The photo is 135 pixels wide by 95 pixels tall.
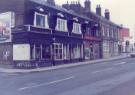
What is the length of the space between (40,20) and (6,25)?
436 centimetres

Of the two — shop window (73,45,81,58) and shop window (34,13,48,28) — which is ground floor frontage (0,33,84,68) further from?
shop window (73,45,81,58)

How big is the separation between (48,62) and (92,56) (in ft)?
59.4

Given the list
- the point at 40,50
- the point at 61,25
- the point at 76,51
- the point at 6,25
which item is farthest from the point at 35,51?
the point at 76,51

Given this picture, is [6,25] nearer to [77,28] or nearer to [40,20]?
[40,20]

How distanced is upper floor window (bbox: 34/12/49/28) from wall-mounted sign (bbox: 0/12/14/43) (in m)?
2.99

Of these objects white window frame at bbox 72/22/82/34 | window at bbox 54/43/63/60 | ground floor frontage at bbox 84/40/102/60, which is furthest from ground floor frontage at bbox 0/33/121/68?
ground floor frontage at bbox 84/40/102/60

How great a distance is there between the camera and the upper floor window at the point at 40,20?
119ft

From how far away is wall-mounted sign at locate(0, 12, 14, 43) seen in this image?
1427 inches

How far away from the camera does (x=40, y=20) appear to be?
122 ft

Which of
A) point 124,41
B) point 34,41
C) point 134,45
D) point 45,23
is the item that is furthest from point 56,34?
point 134,45

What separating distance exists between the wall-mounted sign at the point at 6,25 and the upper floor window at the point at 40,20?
2988mm

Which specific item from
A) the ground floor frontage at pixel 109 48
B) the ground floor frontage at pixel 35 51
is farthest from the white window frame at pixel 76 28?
the ground floor frontage at pixel 109 48

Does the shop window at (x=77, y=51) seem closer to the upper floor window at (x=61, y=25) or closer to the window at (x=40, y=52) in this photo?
the upper floor window at (x=61, y=25)

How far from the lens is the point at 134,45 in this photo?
3784 inches
